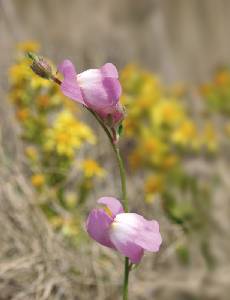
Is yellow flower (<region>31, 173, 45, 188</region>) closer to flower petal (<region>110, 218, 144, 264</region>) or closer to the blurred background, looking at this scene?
the blurred background

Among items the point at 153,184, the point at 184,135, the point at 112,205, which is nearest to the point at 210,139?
the point at 184,135

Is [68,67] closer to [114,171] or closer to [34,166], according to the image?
[34,166]

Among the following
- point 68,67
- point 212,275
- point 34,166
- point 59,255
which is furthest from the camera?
point 212,275

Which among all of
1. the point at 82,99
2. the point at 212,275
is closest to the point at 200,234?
the point at 212,275

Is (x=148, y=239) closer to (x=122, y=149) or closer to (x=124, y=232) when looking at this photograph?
(x=124, y=232)

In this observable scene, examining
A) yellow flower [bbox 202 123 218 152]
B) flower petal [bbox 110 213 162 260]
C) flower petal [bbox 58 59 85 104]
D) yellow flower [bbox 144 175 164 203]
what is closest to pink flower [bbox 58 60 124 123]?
flower petal [bbox 58 59 85 104]

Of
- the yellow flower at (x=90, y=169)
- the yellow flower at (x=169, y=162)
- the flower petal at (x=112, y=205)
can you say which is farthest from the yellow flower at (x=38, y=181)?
the flower petal at (x=112, y=205)

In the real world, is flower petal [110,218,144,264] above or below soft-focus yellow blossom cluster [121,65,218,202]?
above
